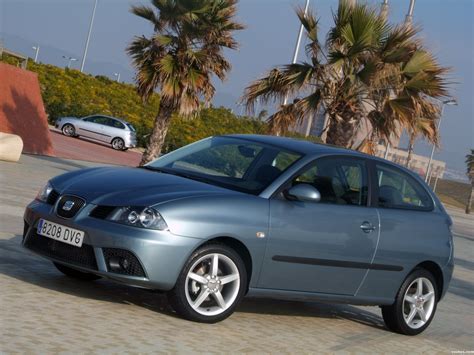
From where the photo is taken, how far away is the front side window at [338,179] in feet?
26.5

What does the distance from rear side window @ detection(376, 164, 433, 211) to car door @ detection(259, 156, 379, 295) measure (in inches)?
8.8

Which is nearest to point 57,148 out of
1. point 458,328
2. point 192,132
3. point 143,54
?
point 143,54

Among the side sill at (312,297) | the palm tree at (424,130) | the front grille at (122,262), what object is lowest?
the side sill at (312,297)

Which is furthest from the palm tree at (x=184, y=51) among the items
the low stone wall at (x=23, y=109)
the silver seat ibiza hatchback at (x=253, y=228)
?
the silver seat ibiza hatchback at (x=253, y=228)

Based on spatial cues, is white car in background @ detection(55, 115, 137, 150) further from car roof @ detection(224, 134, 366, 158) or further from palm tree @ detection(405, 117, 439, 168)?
car roof @ detection(224, 134, 366, 158)

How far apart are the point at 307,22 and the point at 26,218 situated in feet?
45.2

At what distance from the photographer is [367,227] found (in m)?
8.26

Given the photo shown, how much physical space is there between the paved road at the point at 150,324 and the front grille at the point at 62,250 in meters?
0.31

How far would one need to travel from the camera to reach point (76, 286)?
790cm

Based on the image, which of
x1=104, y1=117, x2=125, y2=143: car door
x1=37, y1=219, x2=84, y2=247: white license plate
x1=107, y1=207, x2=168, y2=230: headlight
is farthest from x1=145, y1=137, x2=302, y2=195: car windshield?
x1=104, y1=117, x2=125, y2=143: car door

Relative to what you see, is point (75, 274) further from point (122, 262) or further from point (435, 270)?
point (435, 270)

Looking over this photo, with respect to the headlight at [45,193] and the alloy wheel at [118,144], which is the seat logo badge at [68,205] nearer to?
the headlight at [45,193]

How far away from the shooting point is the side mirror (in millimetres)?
7602

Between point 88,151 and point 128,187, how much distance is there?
30.2m
